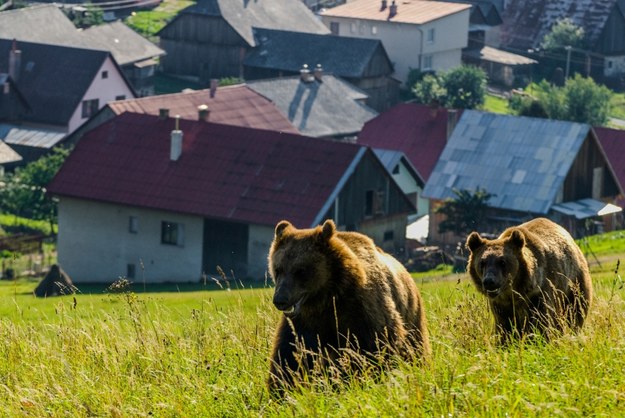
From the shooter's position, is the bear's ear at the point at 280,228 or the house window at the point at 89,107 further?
the house window at the point at 89,107

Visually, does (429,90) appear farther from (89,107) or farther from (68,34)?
(89,107)

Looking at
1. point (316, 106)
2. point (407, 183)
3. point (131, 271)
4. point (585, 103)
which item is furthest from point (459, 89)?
A: point (131, 271)

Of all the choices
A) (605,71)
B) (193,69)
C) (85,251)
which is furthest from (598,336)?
(605,71)

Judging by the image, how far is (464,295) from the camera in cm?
1188

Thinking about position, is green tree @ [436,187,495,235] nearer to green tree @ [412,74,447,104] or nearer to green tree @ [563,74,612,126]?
green tree @ [563,74,612,126]

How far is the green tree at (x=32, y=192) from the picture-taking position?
56438mm

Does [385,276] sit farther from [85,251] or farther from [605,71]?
[605,71]

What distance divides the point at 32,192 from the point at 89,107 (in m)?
19.1

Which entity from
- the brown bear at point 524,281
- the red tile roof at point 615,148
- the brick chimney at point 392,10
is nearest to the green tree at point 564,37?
the brick chimney at point 392,10

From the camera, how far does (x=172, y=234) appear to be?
4691cm

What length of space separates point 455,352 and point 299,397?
1089mm

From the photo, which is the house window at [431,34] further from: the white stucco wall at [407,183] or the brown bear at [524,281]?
the brown bear at [524,281]

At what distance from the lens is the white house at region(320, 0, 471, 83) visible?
96000 millimetres

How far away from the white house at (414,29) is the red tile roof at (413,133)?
2586 cm
